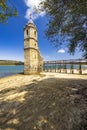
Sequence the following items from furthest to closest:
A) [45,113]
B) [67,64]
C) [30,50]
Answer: [67,64]
[30,50]
[45,113]

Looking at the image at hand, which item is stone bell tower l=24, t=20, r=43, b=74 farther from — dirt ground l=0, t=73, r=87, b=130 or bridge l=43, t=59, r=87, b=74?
dirt ground l=0, t=73, r=87, b=130

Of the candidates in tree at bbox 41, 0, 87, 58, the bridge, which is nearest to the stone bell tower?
the bridge

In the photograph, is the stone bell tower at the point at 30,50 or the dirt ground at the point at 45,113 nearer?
the dirt ground at the point at 45,113

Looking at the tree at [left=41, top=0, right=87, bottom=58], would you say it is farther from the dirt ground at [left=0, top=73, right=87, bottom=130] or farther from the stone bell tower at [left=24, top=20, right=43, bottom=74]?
the stone bell tower at [left=24, top=20, right=43, bottom=74]

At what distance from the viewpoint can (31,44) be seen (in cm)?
3828

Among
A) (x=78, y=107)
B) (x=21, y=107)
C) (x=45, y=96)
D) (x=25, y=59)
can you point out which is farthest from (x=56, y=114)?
(x=25, y=59)

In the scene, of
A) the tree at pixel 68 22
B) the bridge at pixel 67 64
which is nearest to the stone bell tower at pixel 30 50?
the bridge at pixel 67 64

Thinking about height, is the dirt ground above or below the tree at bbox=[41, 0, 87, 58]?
below

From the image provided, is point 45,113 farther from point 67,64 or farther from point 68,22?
point 67,64

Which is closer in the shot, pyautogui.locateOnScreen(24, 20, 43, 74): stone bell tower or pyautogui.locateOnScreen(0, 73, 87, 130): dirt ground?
pyautogui.locateOnScreen(0, 73, 87, 130): dirt ground

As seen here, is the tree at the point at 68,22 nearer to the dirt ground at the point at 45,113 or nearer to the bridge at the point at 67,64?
the dirt ground at the point at 45,113

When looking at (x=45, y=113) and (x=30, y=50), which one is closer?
(x=45, y=113)

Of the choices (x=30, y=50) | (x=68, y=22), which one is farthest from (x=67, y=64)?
(x=68, y=22)

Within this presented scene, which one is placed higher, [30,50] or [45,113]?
[30,50]
